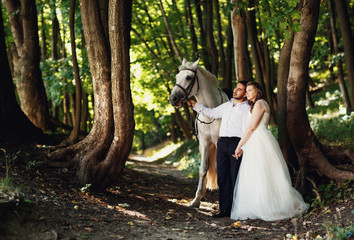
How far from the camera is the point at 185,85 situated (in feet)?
24.1

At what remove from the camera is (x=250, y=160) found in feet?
21.2

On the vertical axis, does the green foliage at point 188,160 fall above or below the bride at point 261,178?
below

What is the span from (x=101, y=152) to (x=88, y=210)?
5.96 feet

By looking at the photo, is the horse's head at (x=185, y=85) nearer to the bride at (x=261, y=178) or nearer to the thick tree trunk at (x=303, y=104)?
the bride at (x=261, y=178)

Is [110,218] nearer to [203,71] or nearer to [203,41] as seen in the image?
[203,71]

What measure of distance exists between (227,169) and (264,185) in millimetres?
953

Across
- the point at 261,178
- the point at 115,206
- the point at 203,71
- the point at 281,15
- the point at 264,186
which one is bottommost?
the point at 115,206

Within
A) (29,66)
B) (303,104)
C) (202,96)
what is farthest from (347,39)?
(29,66)

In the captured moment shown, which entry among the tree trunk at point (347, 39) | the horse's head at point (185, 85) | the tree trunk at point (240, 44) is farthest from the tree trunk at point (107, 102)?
the tree trunk at point (347, 39)

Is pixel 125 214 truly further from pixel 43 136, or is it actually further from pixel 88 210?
pixel 43 136

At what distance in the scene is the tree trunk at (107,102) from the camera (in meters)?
6.87

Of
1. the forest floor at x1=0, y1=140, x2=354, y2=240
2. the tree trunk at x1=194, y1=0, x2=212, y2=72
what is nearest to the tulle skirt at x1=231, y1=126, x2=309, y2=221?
the forest floor at x1=0, y1=140, x2=354, y2=240

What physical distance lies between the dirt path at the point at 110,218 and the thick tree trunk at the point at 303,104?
4.50 ft

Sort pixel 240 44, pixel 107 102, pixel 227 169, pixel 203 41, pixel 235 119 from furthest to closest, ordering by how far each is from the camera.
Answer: pixel 203 41 → pixel 240 44 → pixel 107 102 → pixel 227 169 → pixel 235 119
